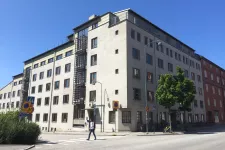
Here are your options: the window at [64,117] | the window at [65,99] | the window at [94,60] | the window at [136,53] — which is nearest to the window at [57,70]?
the window at [65,99]

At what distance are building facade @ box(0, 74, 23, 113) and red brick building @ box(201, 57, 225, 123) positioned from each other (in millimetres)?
54508

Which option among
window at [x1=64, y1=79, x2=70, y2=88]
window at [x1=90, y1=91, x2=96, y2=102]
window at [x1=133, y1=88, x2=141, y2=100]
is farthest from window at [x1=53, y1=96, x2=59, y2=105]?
window at [x1=133, y1=88, x2=141, y2=100]

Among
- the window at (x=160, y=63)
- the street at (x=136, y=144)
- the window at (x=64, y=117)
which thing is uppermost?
the window at (x=160, y=63)

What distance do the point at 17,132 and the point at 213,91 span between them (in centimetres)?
5477

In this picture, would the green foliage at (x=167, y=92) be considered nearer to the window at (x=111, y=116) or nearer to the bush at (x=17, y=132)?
the window at (x=111, y=116)

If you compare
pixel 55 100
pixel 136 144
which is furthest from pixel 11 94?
pixel 136 144

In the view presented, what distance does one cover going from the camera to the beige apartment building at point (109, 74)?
28188 mm

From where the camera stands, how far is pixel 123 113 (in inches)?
1072

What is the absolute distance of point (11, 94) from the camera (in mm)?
63875

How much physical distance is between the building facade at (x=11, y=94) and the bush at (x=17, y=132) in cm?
4936

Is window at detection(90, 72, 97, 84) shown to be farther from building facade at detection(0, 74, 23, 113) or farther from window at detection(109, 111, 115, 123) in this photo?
building facade at detection(0, 74, 23, 113)

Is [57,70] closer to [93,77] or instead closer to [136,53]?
[93,77]

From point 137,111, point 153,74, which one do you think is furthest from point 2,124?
point 153,74

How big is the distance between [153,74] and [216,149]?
23.1 m
